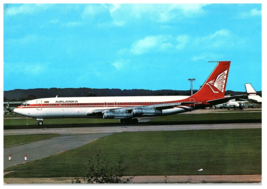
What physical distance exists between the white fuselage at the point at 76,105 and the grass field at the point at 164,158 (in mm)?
19132

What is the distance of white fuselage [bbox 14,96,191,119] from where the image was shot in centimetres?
3891

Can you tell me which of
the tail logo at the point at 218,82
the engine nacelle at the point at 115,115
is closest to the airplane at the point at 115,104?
the tail logo at the point at 218,82

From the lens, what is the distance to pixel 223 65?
38.2m

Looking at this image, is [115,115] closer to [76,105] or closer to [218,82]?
[76,105]

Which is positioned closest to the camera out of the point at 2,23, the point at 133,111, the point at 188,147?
the point at 2,23

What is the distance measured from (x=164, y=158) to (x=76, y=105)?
84.4 feet

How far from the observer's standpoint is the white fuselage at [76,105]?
3891 centimetres

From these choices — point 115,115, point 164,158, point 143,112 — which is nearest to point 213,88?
point 143,112

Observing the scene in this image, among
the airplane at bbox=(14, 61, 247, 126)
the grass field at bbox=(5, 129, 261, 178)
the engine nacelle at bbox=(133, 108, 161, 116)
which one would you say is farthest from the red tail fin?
the grass field at bbox=(5, 129, 261, 178)

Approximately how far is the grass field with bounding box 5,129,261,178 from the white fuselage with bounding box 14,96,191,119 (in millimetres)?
19132

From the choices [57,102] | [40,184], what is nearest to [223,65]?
[57,102]

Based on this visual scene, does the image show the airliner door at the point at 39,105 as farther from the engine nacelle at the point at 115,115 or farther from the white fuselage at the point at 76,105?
the engine nacelle at the point at 115,115

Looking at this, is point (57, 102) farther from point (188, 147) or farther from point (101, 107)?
point (188, 147)
